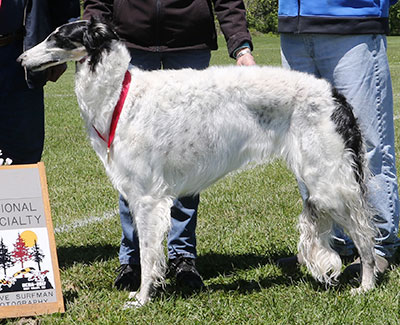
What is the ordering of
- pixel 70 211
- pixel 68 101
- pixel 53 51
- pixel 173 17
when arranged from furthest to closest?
pixel 68 101 → pixel 70 211 → pixel 173 17 → pixel 53 51

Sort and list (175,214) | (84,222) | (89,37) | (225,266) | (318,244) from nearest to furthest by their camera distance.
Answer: (89,37), (318,244), (175,214), (225,266), (84,222)

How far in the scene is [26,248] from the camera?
3.71m

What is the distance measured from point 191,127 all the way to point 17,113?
1304mm

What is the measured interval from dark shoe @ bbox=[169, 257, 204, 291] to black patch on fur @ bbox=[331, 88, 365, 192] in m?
1.30

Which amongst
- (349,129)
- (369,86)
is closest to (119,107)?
(349,129)

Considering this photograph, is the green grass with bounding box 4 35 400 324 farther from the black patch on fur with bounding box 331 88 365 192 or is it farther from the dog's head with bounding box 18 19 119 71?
the dog's head with bounding box 18 19 119 71

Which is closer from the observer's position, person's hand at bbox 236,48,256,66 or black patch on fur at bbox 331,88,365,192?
black patch on fur at bbox 331,88,365,192

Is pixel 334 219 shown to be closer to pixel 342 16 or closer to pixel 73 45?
pixel 342 16

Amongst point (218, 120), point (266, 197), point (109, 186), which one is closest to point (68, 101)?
point (109, 186)

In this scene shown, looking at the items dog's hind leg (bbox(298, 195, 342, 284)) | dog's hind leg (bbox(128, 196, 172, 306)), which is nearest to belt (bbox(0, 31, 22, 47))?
dog's hind leg (bbox(128, 196, 172, 306))

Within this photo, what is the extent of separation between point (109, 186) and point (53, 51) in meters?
3.38

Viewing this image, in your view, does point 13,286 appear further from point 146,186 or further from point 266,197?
point 266,197

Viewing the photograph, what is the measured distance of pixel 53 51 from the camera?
11.9ft

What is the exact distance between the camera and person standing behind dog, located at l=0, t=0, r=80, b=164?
13.1ft
